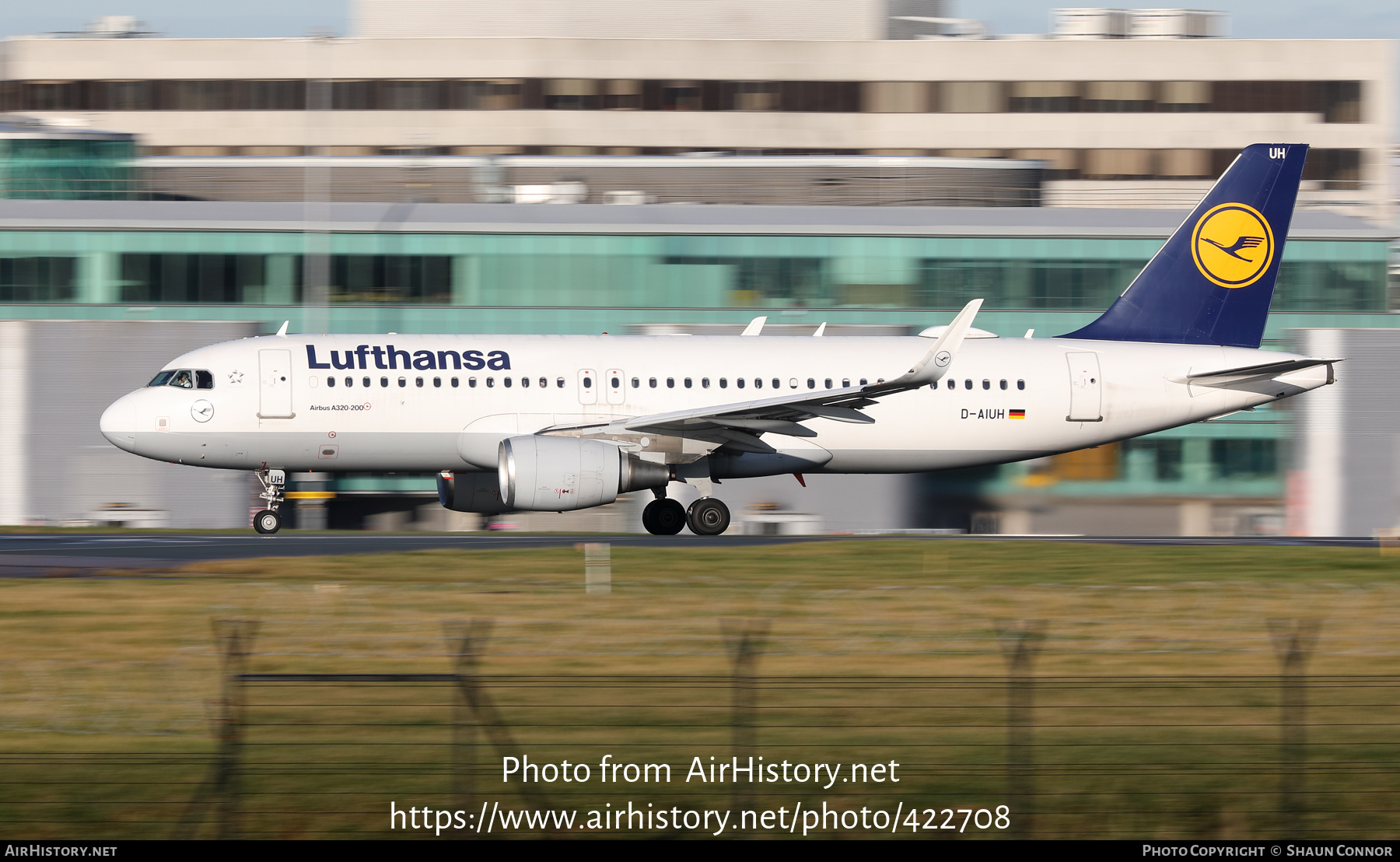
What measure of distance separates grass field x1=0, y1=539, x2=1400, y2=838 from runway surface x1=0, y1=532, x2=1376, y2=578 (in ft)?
10.6

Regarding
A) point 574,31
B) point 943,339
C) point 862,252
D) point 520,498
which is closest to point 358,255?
point 862,252

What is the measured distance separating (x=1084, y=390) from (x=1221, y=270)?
422 cm

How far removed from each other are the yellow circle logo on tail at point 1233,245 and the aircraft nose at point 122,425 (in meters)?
21.2

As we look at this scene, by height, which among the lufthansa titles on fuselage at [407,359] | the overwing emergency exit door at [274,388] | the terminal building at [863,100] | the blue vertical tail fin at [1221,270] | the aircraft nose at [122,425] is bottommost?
the aircraft nose at [122,425]

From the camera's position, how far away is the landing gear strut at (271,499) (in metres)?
30.0

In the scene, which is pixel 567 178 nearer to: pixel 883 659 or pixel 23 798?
pixel 883 659

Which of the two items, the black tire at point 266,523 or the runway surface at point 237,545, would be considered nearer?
the runway surface at point 237,545

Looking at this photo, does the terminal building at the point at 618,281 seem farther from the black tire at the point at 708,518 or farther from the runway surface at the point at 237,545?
the black tire at the point at 708,518

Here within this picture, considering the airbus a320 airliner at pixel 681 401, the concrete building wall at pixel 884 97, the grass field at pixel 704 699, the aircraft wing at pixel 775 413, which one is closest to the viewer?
the grass field at pixel 704 699

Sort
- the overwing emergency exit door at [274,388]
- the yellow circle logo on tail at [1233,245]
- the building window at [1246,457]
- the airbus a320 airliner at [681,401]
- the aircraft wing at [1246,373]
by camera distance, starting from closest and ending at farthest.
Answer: the airbus a320 airliner at [681,401], the overwing emergency exit door at [274,388], the aircraft wing at [1246,373], the yellow circle logo on tail at [1233,245], the building window at [1246,457]

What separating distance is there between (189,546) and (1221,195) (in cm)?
2174

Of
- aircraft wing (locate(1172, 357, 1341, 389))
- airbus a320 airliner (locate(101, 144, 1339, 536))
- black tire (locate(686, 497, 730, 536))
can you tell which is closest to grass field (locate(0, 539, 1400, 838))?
airbus a320 airliner (locate(101, 144, 1339, 536))

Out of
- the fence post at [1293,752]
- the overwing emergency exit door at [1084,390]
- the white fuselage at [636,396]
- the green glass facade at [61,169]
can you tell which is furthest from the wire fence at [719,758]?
the green glass facade at [61,169]

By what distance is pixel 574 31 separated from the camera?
3049 inches
